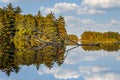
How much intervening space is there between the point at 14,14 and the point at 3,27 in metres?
9.21

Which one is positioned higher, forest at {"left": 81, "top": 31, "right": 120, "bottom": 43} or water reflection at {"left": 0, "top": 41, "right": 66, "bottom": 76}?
water reflection at {"left": 0, "top": 41, "right": 66, "bottom": 76}

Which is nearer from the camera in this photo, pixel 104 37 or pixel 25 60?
pixel 25 60

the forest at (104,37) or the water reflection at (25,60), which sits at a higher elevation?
the water reflection at (25,60)

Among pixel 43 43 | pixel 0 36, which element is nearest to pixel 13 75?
pixel 43 43

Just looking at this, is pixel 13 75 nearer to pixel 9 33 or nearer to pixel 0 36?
pixel 0 36

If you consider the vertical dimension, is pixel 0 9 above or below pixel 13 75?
above

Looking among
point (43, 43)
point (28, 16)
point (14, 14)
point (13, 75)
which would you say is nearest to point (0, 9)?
point (14, 14)

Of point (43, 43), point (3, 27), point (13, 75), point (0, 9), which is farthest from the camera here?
point (0, 9)

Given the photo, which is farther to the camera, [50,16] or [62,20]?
[62,20]

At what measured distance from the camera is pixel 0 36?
5972cm

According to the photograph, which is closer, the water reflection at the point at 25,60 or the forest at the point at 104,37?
the water reflection at the point at 25,60

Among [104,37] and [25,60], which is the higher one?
[25,60]

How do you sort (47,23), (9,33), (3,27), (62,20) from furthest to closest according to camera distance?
(62,20) < (47,23) < (9,33) < (3,27)

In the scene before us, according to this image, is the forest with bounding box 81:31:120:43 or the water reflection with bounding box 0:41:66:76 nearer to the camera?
the water reflection with bounding box 0:41:66:76
